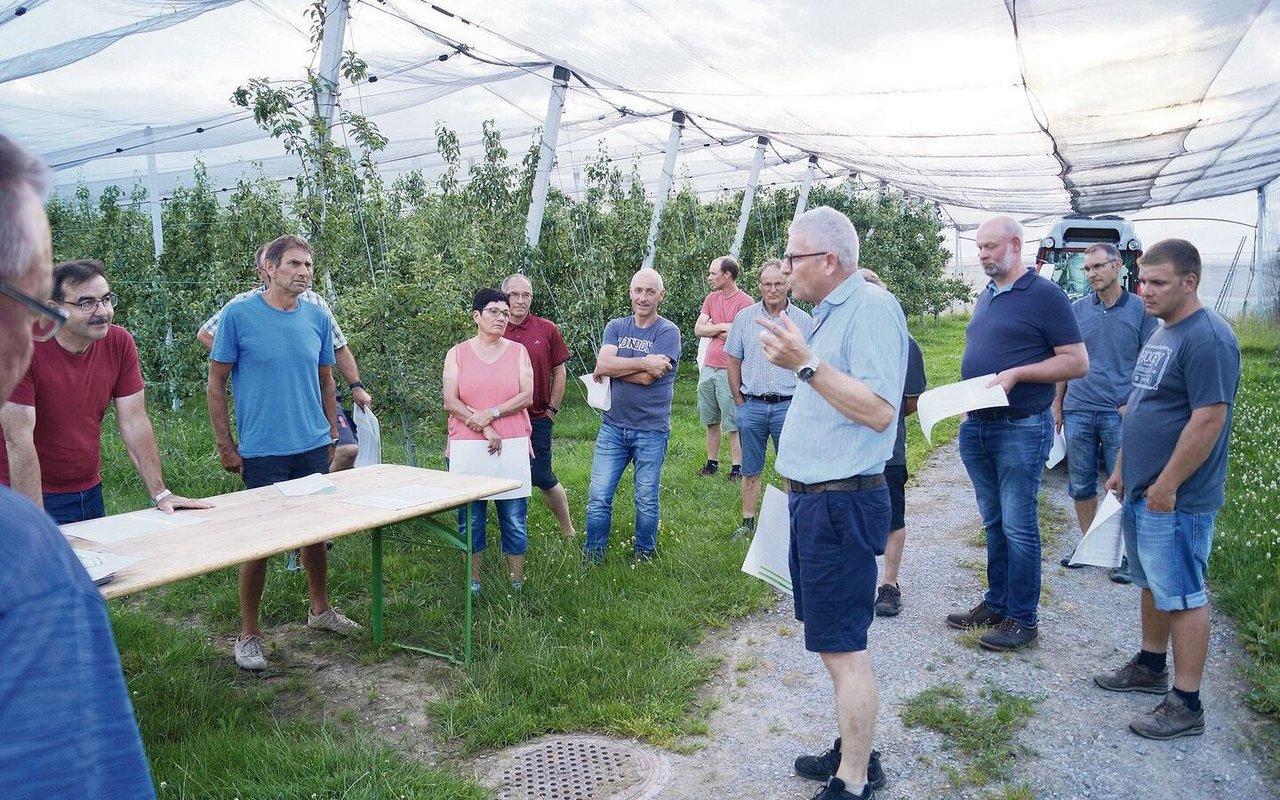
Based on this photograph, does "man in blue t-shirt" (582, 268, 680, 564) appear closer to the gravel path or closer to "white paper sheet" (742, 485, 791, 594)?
the gravel path

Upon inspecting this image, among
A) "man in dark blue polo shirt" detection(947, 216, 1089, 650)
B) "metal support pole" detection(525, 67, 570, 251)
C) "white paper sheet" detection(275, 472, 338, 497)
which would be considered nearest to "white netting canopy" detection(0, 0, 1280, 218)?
"metal support pole" detection(525, 67, 570, 251)

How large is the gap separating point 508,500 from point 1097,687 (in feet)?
10.1

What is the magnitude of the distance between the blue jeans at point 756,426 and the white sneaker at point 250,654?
3077 mm

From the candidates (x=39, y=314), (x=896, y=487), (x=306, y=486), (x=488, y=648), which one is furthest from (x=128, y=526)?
(x=896, y=487)

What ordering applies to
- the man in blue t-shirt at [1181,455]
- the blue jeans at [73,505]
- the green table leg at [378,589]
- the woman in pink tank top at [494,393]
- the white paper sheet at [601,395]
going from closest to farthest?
the man in blue t-shirt at [1181,455] < the blue jeans at [73,505] < the green table leg at [378,589] < the woman in pink tank top at [494,393] < the white paper sheet at [601,395]

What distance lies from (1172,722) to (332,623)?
393cm

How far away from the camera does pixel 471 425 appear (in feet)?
15.6

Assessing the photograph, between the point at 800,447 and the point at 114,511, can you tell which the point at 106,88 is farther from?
the point at 800,447

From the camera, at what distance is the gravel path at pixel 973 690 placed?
3.09 m

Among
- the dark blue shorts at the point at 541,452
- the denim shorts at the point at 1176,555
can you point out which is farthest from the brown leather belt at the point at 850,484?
the dark blue shorts at the point at 541,452

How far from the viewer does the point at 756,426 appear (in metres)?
5.52

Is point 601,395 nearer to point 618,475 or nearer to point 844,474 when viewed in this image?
point 618,475

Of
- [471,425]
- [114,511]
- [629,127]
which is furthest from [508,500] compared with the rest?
A: [629,127]

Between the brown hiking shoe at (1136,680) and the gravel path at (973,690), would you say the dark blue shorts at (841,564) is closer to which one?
the gravel path at (973,690)
